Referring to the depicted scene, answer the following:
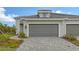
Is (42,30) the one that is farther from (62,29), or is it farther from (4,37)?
(4,37)

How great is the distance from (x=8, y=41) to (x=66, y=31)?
5530mm

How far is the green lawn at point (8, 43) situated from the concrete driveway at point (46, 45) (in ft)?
1.37

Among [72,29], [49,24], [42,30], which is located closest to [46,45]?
[42,30]

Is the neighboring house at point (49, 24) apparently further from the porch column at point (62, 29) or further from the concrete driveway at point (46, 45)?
the concrete driveway at point (46, 45)

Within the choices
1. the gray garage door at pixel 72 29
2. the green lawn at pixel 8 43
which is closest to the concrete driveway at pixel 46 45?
the green lawn at pixel 8 43

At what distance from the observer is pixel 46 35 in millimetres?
18500

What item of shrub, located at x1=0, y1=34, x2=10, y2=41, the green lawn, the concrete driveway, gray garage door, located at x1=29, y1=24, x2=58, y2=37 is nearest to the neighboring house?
gray garage door, located at x1=29, y1=24, x2=58, y2=37

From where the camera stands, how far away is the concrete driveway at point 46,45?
14.0 m

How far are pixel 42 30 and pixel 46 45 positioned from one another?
3302 mm
